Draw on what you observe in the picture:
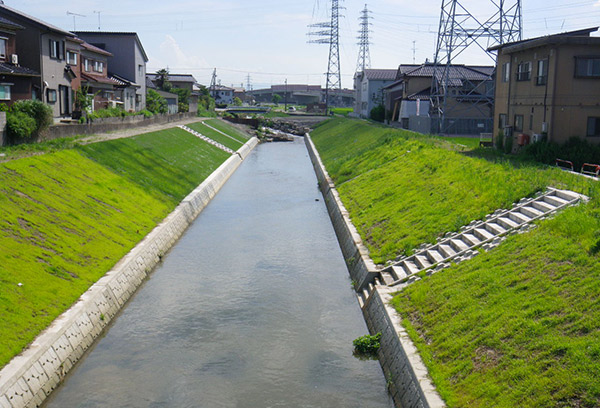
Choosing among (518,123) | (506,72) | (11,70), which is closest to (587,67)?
(518,123)

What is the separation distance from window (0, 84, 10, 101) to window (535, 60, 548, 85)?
94.2ft

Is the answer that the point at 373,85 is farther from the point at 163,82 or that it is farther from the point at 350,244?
the point at 350,244

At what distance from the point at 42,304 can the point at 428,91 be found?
5251 cm

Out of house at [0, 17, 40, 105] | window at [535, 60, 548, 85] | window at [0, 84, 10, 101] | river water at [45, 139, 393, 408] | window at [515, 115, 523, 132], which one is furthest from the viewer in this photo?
house at [0, 17, 40, 105]

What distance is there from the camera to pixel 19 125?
80.1 ft

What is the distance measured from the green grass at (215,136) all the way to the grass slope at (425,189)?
26442 millimetres

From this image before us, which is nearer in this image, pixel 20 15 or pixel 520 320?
pixel 520 320

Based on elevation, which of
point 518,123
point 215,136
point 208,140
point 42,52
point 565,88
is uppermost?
point 42,52

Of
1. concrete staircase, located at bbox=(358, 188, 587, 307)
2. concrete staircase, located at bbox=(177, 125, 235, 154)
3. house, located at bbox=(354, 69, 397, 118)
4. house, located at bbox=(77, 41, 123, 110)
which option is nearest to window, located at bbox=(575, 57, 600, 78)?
concrete staircase, located at bbox=(358, 188, 587, 307)

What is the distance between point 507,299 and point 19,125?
20921 millimetres

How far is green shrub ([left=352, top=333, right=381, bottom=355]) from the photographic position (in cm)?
1395

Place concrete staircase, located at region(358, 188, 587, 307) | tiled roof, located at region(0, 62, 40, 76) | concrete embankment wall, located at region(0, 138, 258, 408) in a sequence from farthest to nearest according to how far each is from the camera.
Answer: tiled roof, located at region(0, 62, 40, 76)
concrete staircase, located at region(358, 188, 587, 307)
concrete embankment wall, located at region(0, 138, 258, 408)

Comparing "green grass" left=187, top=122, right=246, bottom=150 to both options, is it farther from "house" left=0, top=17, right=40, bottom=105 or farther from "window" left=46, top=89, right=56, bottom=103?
"house" left=0, top=17, right=40, bottom=105

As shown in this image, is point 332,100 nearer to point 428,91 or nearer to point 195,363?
point 428,91
